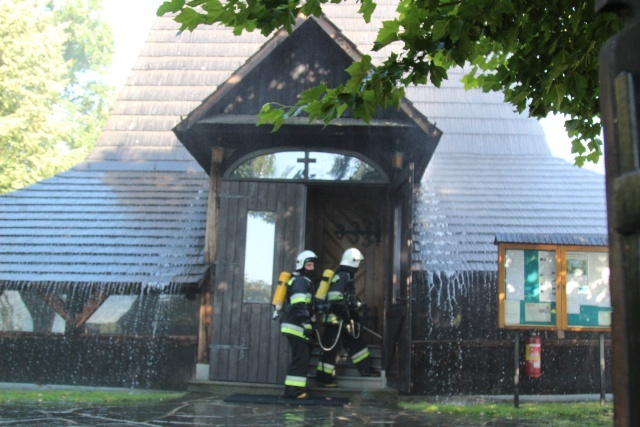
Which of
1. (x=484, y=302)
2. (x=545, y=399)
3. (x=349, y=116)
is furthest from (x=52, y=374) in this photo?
(x=545, y=399)

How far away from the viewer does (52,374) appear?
11141 millimetres

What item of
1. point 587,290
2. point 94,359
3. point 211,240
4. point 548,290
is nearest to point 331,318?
point 211,240

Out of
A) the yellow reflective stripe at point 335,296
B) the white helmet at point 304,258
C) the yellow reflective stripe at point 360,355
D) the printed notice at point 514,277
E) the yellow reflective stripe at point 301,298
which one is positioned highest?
the white helmet at point 304,258

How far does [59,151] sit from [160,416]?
18.9 m

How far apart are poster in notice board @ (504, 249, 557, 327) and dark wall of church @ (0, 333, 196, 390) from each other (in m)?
4.64

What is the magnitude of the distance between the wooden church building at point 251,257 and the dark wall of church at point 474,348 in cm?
2

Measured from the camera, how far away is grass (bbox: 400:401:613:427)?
8161 millimetres

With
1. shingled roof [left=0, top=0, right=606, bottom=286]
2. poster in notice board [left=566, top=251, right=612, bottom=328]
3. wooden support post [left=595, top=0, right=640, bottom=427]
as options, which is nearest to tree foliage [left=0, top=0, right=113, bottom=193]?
shingled roof [left=0, top=0, right=606, bottom=286]

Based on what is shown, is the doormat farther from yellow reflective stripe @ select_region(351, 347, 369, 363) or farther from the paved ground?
yellow reflective stripe @ select_region(351, 347, 369, 363)

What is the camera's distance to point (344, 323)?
10.5 metres

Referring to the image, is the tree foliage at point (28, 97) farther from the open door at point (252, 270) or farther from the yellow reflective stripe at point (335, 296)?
the yellow reflective stripe at point (335, 296)

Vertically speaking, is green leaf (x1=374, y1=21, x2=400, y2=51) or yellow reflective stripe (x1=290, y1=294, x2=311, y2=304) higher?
green leaf (x1=374, y1=21, x2=400, y2=51)

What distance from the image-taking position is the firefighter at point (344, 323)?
10.2 m

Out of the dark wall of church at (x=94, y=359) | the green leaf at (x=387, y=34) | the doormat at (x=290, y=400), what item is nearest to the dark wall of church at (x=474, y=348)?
the doormat at (x=290, y=400)
